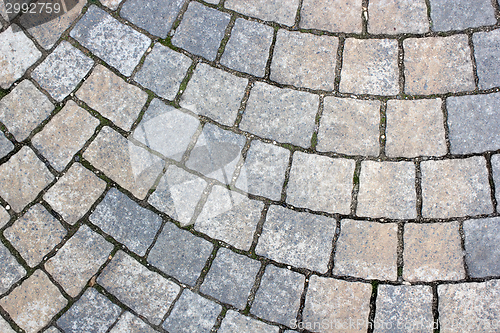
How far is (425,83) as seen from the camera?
2367 millimetres

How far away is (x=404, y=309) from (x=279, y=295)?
2.70 ft

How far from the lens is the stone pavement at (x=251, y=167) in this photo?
2.27m

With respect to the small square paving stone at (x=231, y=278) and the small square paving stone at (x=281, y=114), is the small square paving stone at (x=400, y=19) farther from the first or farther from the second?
the small square paving stone at (x=231, y=278)

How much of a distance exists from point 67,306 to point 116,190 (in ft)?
2.71

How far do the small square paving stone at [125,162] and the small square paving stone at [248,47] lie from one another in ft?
2.83

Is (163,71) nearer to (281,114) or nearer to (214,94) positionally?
(214,94)

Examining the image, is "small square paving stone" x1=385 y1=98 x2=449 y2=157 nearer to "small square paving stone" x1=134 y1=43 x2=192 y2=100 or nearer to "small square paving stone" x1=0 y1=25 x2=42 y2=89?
"small square paving stone" x1=134 y1=43 x2=192 y2=100

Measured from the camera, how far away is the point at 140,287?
90.1 inches

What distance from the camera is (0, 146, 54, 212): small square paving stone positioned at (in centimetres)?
234

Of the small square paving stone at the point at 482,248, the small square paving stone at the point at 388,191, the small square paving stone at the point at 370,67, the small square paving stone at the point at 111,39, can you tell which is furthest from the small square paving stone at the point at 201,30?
the small square paving stone at the point at 482,248

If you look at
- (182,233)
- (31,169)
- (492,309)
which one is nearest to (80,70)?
(31,169)

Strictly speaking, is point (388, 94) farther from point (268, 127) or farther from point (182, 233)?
point (182, 233)

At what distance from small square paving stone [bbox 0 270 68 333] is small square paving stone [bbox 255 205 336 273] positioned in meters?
1.39

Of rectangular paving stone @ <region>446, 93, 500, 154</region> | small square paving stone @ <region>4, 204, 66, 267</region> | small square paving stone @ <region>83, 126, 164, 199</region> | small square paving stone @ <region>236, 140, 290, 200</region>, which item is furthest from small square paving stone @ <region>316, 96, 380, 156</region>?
small square paving stone @ <region>4, 204, 66, 267</region>
